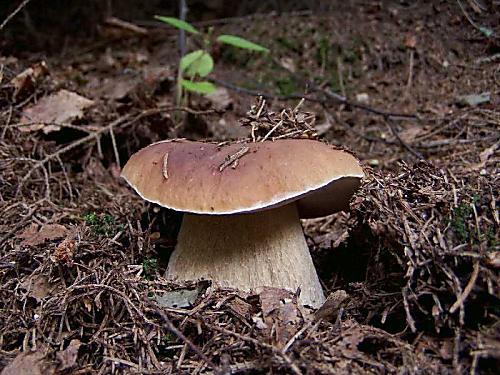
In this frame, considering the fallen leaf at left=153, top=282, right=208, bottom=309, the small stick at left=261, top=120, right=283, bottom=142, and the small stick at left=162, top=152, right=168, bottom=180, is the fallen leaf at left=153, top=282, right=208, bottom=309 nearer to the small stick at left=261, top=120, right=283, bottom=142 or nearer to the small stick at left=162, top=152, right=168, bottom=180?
the small stick at left=162, top=152, right=168, bottom=180

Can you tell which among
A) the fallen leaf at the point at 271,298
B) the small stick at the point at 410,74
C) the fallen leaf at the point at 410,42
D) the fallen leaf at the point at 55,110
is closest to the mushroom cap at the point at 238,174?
the fallen leaf at the point at 271,298

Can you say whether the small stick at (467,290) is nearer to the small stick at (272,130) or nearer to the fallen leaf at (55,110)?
the small stick at (272,130)

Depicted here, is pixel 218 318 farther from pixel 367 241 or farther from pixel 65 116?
pixel 65 116

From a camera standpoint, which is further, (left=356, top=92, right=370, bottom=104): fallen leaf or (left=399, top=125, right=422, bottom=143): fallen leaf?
(left=356, top=92, right=370, bottom=104): fallen leaf

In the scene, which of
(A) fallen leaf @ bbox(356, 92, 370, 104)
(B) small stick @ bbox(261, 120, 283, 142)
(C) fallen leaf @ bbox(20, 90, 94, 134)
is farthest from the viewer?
(A) fallen leaf @ bbox(356, 92, 370, 104)

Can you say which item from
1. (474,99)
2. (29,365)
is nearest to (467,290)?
(29,365)

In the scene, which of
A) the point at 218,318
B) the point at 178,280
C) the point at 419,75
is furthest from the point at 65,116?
the point at 419,75

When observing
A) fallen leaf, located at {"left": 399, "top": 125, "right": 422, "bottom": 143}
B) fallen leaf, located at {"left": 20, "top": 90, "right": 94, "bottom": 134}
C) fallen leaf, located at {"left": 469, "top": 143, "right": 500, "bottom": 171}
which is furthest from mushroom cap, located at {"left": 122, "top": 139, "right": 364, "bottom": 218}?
fallen leaf, located at {"left": 399, "top": 125, "right": 422, "bottom": 143}
